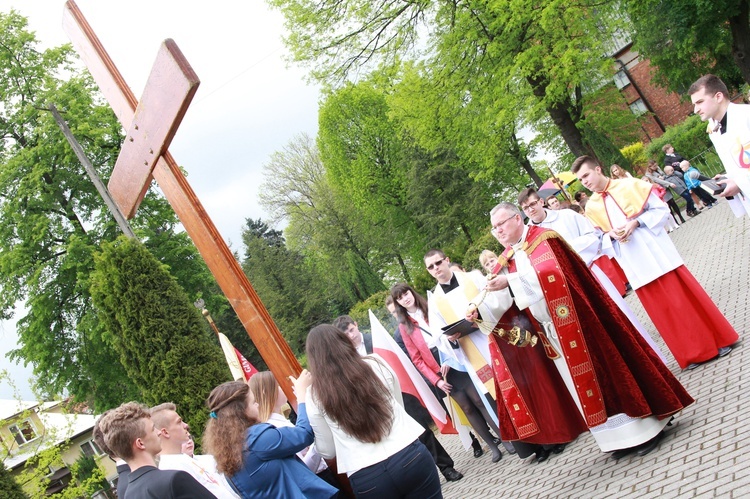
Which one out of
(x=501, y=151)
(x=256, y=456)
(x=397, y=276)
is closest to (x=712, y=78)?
(x=256, y=456)

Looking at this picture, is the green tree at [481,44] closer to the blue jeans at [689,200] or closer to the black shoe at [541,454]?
the blue jeans at [689,200]

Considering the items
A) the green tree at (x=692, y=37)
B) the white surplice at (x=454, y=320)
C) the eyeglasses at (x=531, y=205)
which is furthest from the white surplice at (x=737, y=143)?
the green tree at (x=692, y=37)

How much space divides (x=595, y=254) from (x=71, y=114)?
72.6 ft

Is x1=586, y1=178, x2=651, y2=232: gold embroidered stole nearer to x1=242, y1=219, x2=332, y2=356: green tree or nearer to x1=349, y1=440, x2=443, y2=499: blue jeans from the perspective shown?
x1=349, y1=440, x2=443, y2=499: blue jeans

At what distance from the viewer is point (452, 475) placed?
25.2 ft

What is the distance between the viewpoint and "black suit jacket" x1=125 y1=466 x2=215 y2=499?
134 inches

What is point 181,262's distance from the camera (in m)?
26.3

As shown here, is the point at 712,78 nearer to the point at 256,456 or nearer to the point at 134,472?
the point at 256,456

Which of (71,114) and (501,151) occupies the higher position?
(71,114)

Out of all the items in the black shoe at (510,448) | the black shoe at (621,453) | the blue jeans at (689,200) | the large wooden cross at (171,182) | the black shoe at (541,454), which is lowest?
the blue jeans at (689,200)

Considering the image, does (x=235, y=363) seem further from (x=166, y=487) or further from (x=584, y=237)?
(x=166, y=487)

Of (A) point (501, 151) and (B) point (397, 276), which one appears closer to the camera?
(A) point (501, 151)

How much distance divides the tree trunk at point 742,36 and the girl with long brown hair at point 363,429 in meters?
21.6

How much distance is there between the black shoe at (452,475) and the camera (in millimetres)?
7668
